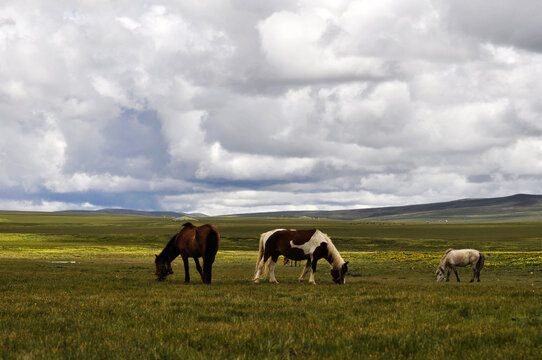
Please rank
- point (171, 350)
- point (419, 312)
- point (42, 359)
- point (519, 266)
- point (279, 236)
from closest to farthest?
point (42, 359) → point (171, 350) → point (419, 312) → point (279, 236) → point (519, 266)

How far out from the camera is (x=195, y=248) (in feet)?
79.5

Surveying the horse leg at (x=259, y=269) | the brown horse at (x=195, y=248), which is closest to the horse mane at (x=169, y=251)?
the brown horse at (x=195, y=248)

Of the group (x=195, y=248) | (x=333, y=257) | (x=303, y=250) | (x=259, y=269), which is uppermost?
(x=195, y=248)

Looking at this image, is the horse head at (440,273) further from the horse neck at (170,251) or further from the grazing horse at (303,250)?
the horse neck at (170,251)

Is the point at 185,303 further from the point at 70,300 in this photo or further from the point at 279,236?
the point at 279,236

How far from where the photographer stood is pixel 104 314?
41.3 ft

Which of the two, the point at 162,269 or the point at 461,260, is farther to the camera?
the point at 461,260

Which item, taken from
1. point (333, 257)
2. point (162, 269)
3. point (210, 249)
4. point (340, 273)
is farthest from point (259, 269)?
point (162, 269)

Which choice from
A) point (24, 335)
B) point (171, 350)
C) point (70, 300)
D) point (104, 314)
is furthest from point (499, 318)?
point (70, 300)

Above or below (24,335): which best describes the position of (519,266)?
below

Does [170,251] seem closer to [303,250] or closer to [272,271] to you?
[272,271]

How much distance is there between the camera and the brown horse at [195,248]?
23.5 metres

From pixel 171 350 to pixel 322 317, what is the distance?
4715mm

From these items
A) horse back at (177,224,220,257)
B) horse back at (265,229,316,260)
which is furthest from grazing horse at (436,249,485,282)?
horse back at (177,224,220,257)
